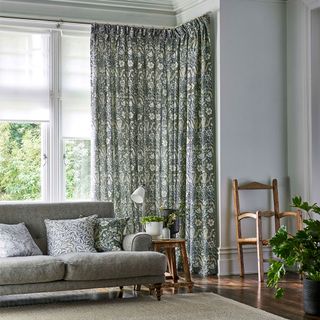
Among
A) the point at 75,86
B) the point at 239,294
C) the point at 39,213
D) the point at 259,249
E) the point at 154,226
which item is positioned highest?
the point at 75,86

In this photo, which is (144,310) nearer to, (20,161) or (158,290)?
(158,290)

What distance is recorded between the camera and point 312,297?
538 centimetres

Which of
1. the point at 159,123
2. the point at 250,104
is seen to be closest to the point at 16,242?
the point at 159,123

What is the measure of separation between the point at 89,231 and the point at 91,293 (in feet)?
1.94

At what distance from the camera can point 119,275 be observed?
5.79m

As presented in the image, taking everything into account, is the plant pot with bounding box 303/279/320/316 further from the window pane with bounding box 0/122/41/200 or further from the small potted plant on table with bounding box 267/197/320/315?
the window pane with bounding box 0/122/41/200

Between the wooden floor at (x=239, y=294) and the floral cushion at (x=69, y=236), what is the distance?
0.43 m

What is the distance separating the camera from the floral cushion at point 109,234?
627cm

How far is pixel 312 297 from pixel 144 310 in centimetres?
129

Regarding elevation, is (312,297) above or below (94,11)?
below

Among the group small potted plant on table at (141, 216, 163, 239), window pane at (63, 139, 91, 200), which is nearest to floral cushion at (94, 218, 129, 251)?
small potted plant on table at (141, 216, 163, 239)

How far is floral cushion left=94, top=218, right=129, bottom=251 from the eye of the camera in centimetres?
627

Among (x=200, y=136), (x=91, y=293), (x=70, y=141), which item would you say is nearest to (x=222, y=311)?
(x=91, y=293)

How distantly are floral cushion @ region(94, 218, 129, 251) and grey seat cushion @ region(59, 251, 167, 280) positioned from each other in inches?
14.3
